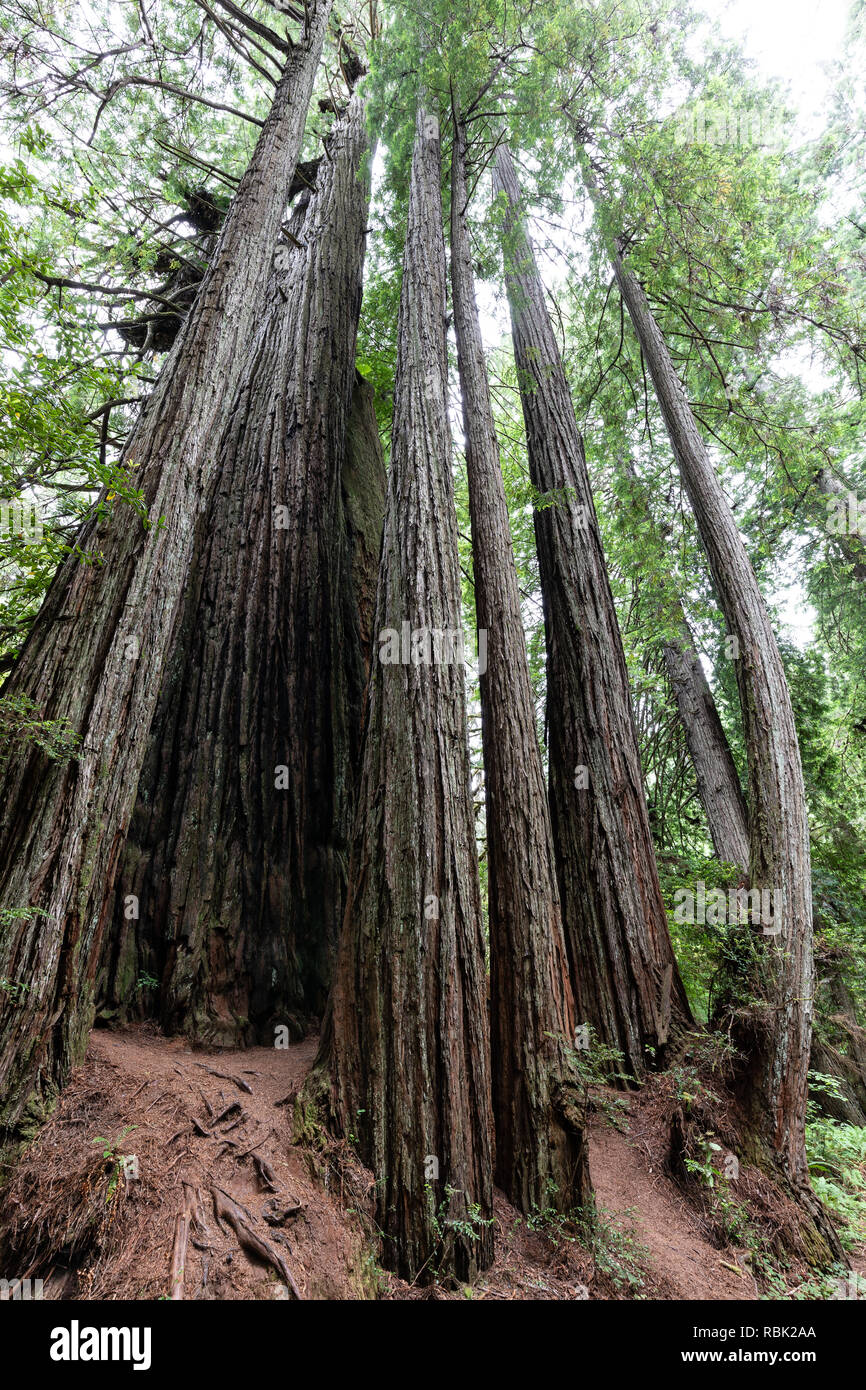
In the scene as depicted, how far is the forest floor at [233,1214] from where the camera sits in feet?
6.34

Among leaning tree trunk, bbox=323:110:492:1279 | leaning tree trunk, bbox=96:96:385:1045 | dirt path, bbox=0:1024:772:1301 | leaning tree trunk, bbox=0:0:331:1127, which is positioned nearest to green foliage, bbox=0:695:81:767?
leaning tree trunk, bbox=0:0:331:1127

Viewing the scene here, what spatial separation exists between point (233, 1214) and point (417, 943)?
1.17m

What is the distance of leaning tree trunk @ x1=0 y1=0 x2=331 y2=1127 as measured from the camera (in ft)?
7.33

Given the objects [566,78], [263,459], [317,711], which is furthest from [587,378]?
[317,711]

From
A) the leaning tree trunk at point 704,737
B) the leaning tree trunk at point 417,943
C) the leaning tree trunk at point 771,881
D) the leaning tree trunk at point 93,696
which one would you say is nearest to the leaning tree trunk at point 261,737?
the leaning tree trunk at point 417,943

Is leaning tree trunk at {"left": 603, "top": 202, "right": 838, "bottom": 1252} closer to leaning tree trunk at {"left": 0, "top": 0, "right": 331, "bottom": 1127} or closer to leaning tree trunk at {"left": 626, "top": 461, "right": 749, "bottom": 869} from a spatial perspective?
leaning tree trunk at {"left": 626, "top": 461, "right": 749, "bottom": 869}

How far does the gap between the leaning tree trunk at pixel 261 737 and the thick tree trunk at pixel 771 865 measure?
9.06 ft

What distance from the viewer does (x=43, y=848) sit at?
7.61ft

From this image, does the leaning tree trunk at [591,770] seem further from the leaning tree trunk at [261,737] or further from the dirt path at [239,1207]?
the leaning tree trunk at [261,737]

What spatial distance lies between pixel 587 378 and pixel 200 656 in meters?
6.50

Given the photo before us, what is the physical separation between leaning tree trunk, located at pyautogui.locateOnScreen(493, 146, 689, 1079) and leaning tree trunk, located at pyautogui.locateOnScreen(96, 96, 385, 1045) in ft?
5.92

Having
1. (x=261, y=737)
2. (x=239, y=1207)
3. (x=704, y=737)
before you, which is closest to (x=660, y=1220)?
(x=239, y=1207)

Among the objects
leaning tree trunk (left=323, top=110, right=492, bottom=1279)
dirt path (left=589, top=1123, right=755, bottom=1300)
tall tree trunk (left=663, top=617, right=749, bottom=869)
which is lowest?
dirt path (left=589, top=1123, right=755, bottom=1300)

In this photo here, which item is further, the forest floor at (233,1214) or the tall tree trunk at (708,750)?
the tall tree trunk at (708,750)
